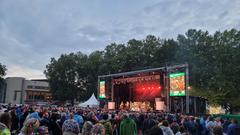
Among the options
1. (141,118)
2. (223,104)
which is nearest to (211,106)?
(223,104)

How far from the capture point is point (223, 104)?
100 ft

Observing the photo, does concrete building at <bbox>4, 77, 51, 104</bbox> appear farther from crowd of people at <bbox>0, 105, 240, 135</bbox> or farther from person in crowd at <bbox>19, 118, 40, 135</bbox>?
person in crowd at <bbox>19, 118, 40, 135</bbox>

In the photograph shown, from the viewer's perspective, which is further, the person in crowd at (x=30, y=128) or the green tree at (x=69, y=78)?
the green tree at (x=69, y=78)

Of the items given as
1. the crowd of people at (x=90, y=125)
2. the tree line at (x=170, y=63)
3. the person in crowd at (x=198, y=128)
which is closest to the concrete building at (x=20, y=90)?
the tree line at (x=170, y=63)

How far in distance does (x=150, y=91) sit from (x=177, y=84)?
7.02 m

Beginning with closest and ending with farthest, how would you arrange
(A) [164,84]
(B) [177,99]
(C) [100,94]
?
(A) [164,84], (B) [177,99], (C) [100,94]

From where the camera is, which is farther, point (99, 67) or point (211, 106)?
point (99, 67)

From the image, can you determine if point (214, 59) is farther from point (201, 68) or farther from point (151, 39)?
point (151, 39)

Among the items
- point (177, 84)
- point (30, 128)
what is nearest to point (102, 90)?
point (177, 84)

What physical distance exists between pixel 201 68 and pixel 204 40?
380cm

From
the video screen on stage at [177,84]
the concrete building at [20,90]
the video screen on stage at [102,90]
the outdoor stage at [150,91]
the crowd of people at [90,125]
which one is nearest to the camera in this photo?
the crowd of people at [90,125]

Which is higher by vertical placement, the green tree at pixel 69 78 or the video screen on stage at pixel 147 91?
the green tree at pixel 69 78

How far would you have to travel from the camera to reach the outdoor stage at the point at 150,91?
20750 millimetres

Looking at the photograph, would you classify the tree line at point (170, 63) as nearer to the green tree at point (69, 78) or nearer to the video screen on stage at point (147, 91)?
the green tree at point (69, 78)
